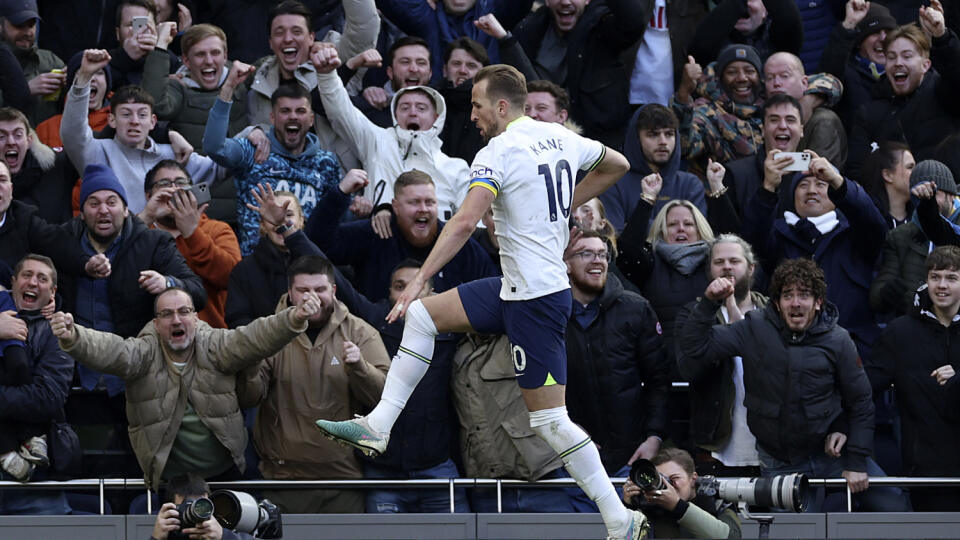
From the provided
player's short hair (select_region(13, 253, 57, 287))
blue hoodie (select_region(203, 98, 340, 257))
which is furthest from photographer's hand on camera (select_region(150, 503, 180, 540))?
blue hoodie (select_region(203, 98, 340, 257))

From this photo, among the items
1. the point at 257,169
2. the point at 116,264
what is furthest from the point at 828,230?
the point at 116,264

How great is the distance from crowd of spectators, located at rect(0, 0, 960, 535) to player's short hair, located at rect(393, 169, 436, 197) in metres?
0.04

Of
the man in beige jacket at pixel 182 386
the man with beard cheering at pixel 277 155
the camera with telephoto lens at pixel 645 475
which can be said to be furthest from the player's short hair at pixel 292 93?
the camera with telephoto lens at pixel 645 475

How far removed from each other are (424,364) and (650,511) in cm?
150

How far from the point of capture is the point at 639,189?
10906 millimetres

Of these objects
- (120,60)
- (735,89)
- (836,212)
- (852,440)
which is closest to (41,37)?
(120,60)

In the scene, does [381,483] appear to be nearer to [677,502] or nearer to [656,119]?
[677,502]

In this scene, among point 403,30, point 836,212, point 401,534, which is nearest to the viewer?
point 401,534

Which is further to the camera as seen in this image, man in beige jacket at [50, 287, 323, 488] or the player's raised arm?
man in beige jacket at [50, 287, 323, 488]

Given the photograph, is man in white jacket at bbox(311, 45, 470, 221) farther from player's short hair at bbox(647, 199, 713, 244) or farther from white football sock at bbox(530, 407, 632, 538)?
white football sock at bbox(530, 407, 632, 538)

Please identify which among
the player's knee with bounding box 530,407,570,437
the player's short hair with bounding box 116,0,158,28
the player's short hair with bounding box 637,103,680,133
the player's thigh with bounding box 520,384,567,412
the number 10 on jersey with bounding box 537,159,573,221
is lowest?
the player's knee with bounding box 530,407,570,437

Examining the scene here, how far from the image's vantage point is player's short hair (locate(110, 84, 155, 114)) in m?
10.6

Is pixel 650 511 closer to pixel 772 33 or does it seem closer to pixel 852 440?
pixel 852 440

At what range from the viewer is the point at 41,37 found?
13305 millimetres
